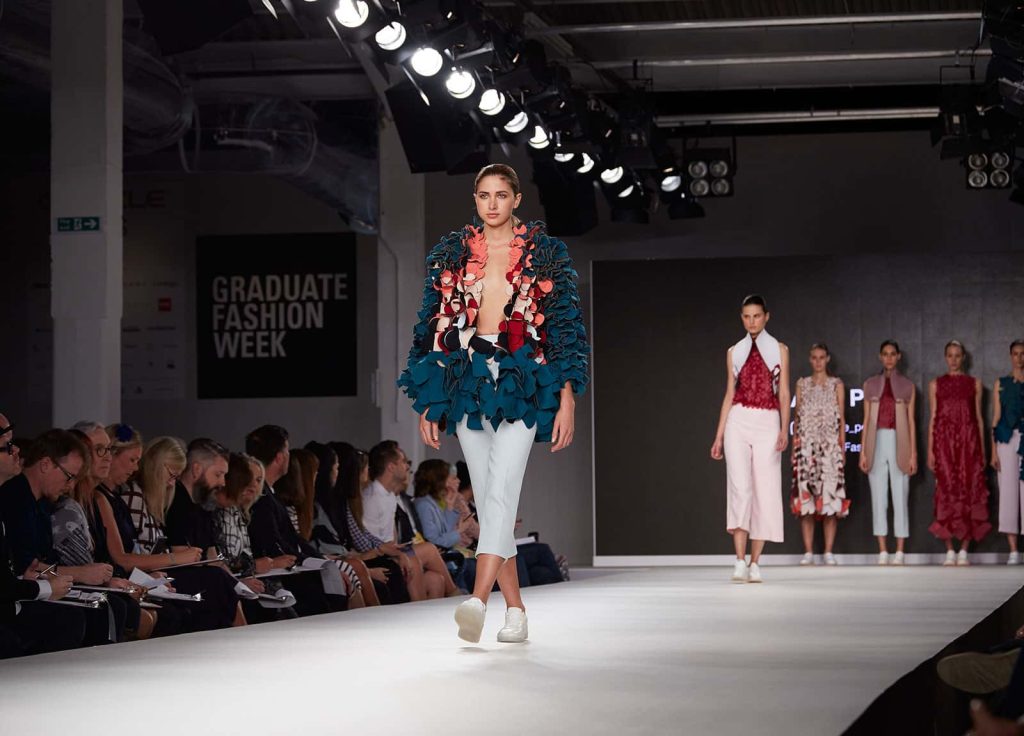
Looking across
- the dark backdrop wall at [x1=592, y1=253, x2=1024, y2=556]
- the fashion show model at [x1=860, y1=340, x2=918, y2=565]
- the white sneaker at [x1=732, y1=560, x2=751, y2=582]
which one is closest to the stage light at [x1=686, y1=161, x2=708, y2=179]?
the dark backdrop wall at [x1=592, y1=253, x2=1024, y2=556]

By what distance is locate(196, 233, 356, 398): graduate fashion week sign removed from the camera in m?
12.8

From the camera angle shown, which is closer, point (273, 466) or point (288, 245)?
point (273, 466)

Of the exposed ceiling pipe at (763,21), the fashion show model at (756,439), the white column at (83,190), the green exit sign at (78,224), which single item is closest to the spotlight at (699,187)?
the exposed ceiling pipe at (763,21)

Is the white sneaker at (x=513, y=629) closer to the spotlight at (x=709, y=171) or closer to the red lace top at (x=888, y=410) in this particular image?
the red lace top at (x=888, y=410)

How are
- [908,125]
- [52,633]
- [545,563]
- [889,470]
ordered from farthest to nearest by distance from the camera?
[908,125] < [889,470] < [545,563] < [52,633]

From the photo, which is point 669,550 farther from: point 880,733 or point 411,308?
point 880,733

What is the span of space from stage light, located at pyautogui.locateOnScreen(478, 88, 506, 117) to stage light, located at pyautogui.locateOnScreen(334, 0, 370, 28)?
157cm

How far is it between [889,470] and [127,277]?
635 centimetres

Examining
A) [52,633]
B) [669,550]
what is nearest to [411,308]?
[669,550]

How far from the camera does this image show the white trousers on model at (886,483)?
1069cm

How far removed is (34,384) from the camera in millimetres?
12773

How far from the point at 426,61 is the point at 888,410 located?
4696mm

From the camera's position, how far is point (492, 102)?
8.49 meters

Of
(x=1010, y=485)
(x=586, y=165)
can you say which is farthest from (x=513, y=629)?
(x=1010, y=485)
